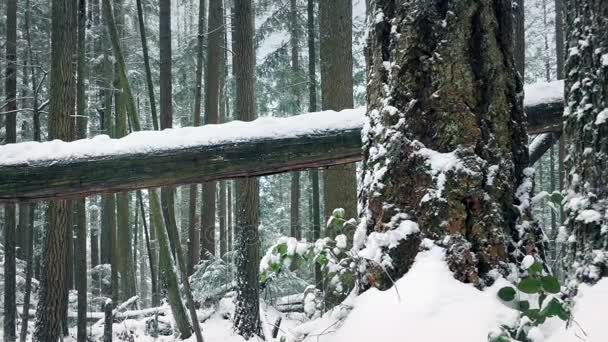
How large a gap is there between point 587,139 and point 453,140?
0.43 m

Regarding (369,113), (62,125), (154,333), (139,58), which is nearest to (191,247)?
(154,333)

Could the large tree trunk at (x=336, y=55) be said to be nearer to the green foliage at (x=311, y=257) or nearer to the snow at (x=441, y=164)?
the green foliage at (x=311, y=257)

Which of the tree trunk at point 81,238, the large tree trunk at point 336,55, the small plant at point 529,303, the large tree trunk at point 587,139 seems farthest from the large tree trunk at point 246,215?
the small plant at point 529,303

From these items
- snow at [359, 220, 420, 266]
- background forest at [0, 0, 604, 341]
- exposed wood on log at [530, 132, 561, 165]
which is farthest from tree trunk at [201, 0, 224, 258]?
snow at [359, 220, 420, 266]

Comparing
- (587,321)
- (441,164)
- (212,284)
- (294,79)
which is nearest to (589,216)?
(587,321)

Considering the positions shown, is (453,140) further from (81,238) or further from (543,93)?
(81,238)

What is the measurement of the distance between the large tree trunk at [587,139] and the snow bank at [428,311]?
311mm

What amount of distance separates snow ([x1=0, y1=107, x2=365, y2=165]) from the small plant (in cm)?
223

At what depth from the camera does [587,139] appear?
1.67m

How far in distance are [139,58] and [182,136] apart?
747 inches

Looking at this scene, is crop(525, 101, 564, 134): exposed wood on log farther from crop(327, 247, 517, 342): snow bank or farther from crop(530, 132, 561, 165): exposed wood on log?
crop(327, 247, 517, 342): snow bank

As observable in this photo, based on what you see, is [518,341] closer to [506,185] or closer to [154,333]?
[506,185]

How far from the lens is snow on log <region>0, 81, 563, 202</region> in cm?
349

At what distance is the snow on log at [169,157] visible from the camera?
11.5ft
